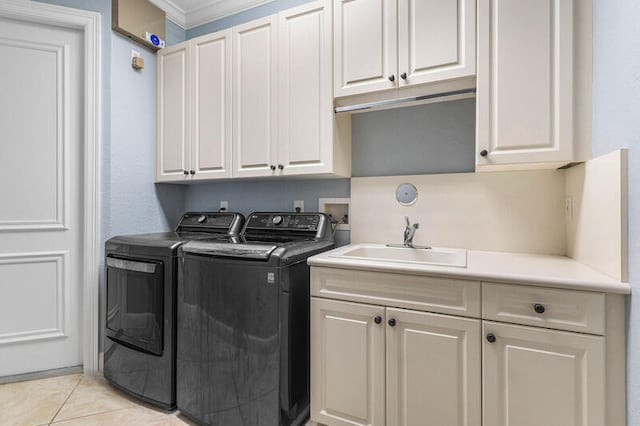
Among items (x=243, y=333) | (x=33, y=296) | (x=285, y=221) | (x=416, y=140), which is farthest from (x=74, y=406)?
(x=416, y=140)

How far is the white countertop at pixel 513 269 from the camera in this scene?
1.05 metres

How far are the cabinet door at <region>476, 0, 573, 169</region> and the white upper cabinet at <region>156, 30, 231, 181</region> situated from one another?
1540mm

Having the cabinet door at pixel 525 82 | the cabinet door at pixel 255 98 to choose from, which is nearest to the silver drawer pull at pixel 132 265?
the cabinet door at pixel 255 98

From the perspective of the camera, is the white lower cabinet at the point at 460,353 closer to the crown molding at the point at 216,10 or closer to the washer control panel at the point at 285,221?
the washer control panel at the point at 285,221

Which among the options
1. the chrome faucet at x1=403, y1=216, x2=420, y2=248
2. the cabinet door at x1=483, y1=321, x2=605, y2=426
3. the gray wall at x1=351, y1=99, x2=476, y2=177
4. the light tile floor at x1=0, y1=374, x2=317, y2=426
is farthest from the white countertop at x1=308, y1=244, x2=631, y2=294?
the light tile floor at x1=0, y1=374, x2=317, y2=426

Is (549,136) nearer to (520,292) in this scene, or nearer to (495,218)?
(495,218)

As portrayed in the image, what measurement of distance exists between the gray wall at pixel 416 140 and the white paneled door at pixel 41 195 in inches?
75.2

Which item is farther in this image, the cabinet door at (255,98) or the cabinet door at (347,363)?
the cabinet door at (255,98)

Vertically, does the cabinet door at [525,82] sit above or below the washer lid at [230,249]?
above

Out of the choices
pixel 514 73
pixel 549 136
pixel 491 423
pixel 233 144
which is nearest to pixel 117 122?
pixel 233 144

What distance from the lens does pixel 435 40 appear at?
5.00ft

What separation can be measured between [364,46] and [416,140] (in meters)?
0.61

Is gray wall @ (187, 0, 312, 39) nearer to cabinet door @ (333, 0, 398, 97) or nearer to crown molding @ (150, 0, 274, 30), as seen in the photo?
crown molding @ (150, 0, 274, 30)

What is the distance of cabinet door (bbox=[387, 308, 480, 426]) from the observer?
3.99 ft
